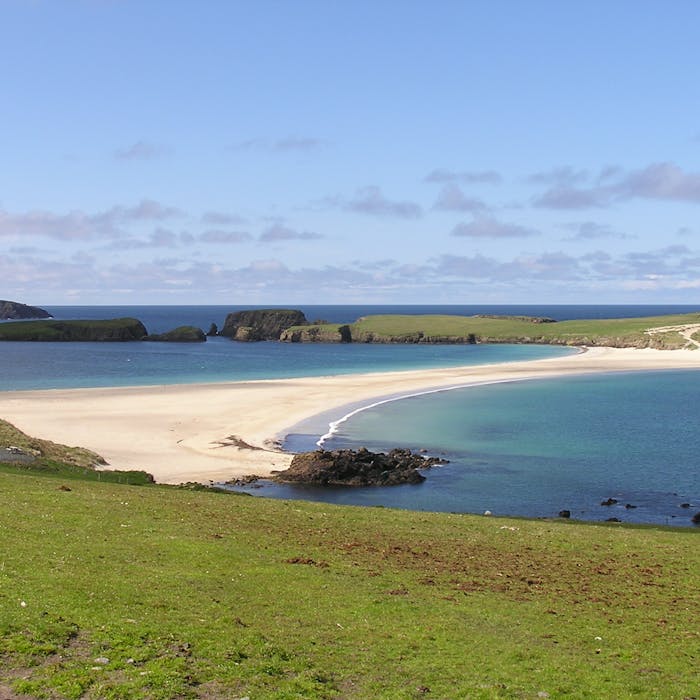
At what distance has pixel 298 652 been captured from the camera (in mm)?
13641

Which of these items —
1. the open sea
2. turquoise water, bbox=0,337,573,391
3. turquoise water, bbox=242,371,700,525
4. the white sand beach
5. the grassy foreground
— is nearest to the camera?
the grassy foreground

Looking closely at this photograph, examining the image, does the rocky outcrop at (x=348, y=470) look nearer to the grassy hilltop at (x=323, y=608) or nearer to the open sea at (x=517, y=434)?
the open sea at (x=517, y=434)

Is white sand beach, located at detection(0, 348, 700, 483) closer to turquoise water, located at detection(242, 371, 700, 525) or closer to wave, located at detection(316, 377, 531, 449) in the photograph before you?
wave, located at detection(316, 377, 531, 449)

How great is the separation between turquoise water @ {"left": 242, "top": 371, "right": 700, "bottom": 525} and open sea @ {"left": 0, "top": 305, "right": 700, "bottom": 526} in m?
0.10

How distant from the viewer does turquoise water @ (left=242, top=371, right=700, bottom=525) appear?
41594 mm

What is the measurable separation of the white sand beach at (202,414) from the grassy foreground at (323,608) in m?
24.2

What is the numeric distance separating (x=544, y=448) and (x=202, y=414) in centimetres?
3153

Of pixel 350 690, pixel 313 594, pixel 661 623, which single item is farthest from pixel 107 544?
pixel 661 623

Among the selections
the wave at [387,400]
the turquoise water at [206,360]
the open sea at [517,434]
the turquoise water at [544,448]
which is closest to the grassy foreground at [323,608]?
the turquoise water at [544,448]

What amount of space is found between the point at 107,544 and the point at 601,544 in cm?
1518

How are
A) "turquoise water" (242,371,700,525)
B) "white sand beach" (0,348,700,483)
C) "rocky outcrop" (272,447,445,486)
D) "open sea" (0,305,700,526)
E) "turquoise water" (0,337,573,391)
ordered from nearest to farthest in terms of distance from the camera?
"turquoise water" (242,371,700,525), "open sea" (0,305,700,526), "rocky outcrop" (272,447,445,486), "white sand beach" (0,348,700,483), "turquoise water" (0,337,573,391)

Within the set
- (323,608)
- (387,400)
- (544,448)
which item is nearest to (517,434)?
(544,448)

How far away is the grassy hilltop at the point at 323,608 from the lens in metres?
12.6

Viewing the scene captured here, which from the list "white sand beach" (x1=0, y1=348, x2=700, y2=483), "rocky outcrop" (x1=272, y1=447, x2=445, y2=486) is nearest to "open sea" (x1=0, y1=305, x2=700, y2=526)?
"rocky outcrop" (x1=272, y1=447, x2=445, y2=486)
